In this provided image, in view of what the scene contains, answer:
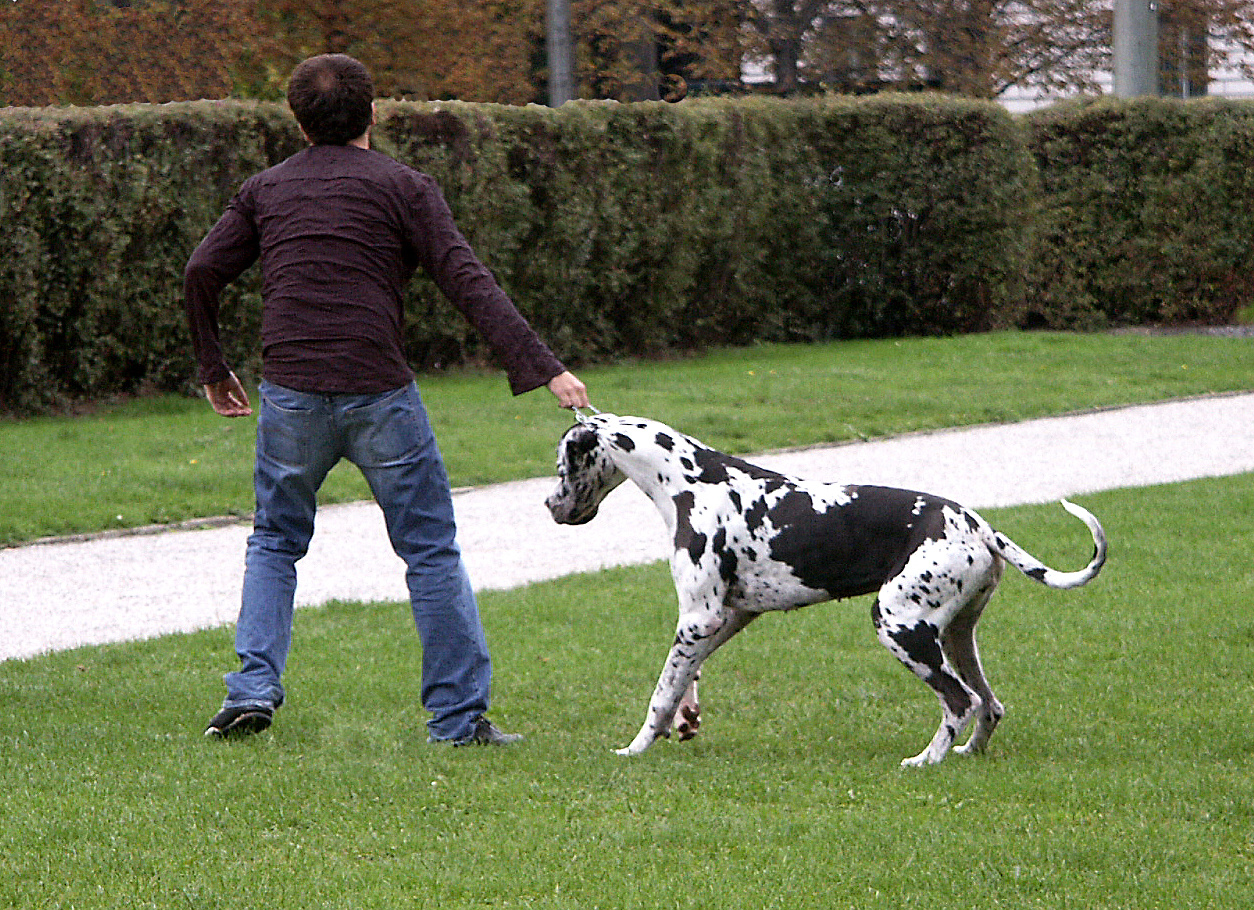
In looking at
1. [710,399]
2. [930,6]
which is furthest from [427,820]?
[930,6]

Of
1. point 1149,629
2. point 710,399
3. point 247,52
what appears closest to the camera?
point 1149,629

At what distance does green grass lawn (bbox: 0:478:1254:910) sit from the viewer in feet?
13.2

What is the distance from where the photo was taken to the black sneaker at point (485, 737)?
5.25 m

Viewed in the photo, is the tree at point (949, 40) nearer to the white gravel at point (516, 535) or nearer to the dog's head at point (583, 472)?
the white gravel at point (516, 535)

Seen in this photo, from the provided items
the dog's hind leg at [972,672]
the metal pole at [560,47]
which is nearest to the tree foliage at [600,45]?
the metal pole at [560,47]

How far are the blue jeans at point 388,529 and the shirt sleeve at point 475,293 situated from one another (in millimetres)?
302

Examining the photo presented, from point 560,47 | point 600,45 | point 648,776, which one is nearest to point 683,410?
point 560,47

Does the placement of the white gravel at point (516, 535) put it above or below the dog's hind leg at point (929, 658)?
below

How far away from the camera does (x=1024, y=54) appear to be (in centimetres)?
2997

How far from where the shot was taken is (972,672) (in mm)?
5227

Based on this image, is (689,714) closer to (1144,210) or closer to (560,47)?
(560,47)

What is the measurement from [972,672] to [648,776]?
1090 mm

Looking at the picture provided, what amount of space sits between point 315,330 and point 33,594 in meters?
3.50

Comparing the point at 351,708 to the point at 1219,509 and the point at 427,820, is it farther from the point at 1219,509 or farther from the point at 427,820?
the point at 1219,509
